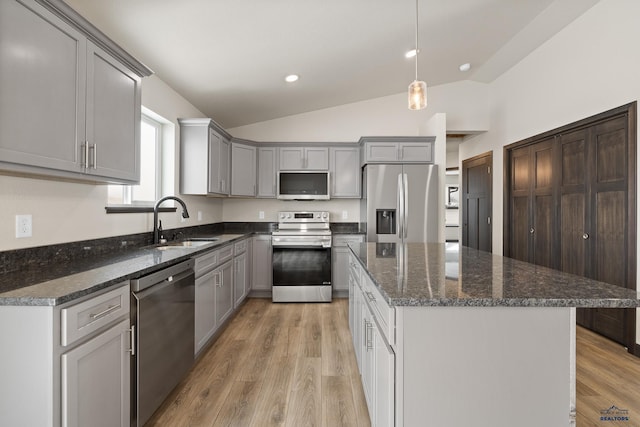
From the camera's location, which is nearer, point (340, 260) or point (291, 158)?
point (340, 260)

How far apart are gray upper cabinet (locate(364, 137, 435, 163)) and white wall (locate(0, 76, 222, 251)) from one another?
101 inches

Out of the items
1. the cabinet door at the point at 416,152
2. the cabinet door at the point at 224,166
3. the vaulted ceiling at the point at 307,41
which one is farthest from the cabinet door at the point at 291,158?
the cabinet door at the point at 416,152

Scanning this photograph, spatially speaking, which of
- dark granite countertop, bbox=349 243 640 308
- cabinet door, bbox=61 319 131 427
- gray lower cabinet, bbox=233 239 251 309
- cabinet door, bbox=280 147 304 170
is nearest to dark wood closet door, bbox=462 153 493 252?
cabinet door, bbox=280 147 304 170

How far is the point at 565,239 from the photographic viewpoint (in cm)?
358

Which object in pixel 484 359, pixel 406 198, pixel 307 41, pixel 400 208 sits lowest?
pixel 484 359

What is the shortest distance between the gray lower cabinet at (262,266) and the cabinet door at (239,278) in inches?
15.6

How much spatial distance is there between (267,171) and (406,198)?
195 centimetres

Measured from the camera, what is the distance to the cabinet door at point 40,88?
126 cm

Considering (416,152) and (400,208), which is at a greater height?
(416,152)

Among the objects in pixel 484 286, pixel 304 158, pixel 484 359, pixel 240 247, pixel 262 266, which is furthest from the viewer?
pixel 304 158

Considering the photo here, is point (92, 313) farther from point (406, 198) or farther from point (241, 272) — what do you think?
point (406, 198)

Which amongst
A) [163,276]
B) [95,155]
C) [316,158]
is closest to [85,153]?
[95,155]

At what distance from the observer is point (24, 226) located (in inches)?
64.2

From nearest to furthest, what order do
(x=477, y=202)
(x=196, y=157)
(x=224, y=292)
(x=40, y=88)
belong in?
(x=40, y=88)
(x=224, y=292)
(x=196, y=157)
(x=477, y=202)
